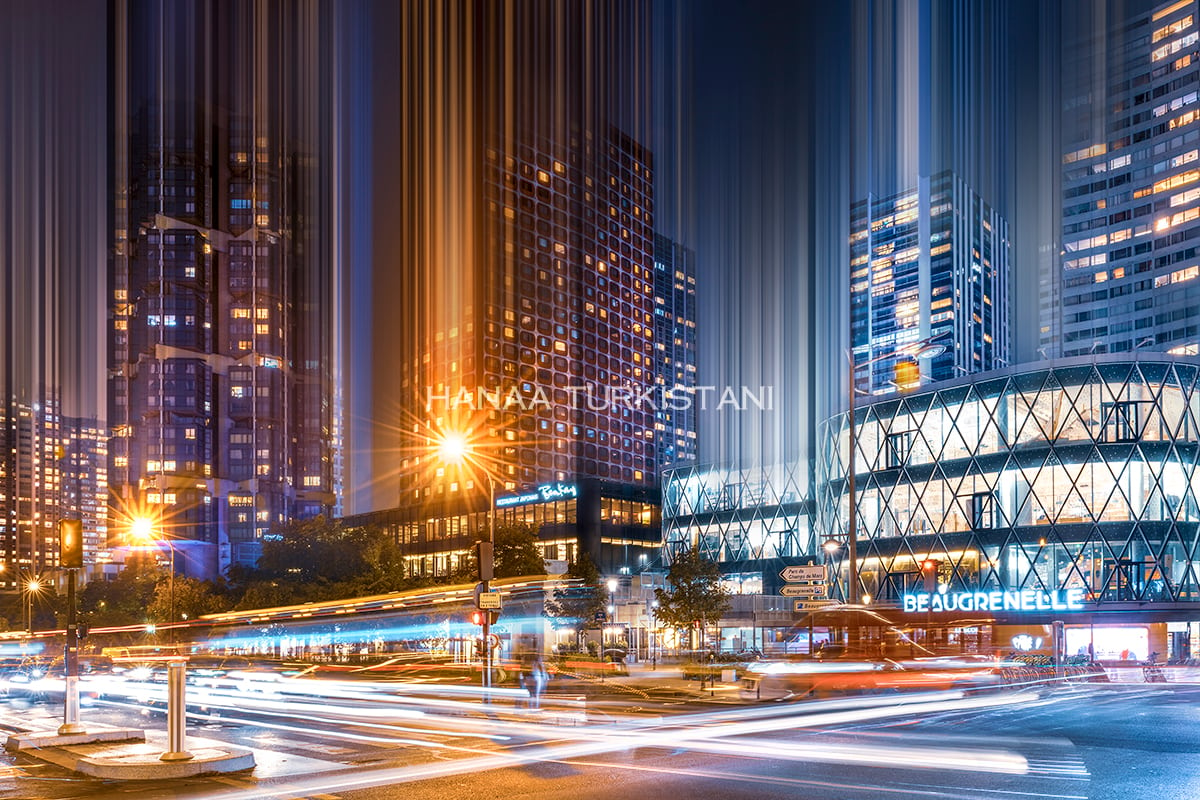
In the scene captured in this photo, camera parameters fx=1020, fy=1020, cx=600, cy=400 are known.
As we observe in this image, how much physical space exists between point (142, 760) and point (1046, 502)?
75.3 metres

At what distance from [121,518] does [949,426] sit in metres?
155

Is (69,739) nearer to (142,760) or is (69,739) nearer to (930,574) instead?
(142,760)

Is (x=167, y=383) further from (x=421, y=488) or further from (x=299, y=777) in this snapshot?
(x=299, y=777)

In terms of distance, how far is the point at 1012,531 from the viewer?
79250mm

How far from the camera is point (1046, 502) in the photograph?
257 feet

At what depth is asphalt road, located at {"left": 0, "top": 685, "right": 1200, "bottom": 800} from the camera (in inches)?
523

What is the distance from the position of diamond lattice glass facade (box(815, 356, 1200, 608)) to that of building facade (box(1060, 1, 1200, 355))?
297ft

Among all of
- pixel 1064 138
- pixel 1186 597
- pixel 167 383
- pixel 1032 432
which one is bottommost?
pixel 1186 597

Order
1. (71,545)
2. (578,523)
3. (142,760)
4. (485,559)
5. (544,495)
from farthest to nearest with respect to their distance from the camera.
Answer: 1. (544,495)
2. (578,523)
3. (485,559)
4. (71,545)
5. (142,760)

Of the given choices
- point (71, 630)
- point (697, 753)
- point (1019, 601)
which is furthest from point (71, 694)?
point (1019, 601)

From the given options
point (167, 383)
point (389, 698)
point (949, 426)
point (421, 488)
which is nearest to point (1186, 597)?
point (949, 426)

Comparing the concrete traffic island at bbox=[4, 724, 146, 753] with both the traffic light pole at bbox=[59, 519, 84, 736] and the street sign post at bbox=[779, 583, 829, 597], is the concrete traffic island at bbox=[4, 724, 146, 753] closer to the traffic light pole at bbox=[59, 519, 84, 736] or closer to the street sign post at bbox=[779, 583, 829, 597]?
the traffic light pole at bbox=[59, 519, 84, 736]

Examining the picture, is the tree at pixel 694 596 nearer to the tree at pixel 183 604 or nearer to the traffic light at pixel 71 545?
the traffic light at pixel 71 545

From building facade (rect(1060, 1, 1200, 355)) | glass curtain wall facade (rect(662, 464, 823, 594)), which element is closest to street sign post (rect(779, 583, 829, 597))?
glass curtain wall facade (rect(662, 464, 823, 594))
